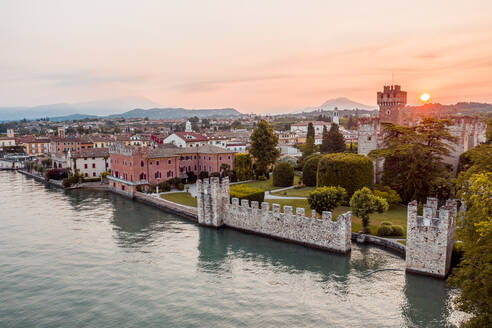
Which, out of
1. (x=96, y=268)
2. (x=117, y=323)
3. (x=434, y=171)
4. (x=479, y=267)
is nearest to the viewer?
(x=479, y=267)

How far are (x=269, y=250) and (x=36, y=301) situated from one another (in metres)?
13.6

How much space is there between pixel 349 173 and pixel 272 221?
31.5 feet

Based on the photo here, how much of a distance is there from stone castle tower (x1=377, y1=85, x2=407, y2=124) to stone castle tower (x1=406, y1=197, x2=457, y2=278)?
25867 millimetres

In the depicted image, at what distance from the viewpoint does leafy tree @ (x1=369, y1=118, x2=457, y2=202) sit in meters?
29.7

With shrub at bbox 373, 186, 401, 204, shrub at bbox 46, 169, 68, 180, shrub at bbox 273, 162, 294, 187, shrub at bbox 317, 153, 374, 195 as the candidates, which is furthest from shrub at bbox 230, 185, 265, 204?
shrub at bbox 46, 169, 68, 180

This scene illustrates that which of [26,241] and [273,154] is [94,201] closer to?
[26,241]

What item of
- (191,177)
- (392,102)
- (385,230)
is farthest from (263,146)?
A: (385,230)

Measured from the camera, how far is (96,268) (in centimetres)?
2228

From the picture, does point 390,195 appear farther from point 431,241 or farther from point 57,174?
point 57,174

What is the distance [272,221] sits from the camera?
2641 centimetres

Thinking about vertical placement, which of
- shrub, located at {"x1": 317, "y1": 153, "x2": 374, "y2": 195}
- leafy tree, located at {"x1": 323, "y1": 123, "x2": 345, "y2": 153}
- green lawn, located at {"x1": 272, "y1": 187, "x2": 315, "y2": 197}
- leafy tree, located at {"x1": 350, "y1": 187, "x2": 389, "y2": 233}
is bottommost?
green lawn, located at {"x1": 272, "y1": 187, "x2": 315, "y2": 197}

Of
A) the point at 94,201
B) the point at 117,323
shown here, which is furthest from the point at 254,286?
the point at 94,201

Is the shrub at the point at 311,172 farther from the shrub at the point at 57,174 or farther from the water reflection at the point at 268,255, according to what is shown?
the shrub at the point at 57,174

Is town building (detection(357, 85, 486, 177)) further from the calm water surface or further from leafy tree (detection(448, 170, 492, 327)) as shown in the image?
leafy tree (detection(448, 170, 492, 327))
